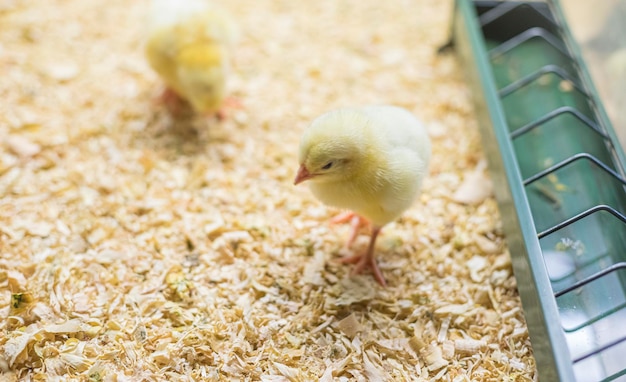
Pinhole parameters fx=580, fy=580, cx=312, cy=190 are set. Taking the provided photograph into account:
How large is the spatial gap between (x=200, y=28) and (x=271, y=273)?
1.18 m

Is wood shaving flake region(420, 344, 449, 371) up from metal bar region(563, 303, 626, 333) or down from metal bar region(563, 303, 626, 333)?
down

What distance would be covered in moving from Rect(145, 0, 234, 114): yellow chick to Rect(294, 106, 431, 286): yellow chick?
819mm

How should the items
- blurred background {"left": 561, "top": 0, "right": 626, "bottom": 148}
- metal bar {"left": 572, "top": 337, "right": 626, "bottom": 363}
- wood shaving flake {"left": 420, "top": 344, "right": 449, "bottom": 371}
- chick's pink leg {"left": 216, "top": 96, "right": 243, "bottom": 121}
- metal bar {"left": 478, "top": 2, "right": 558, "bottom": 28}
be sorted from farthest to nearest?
metal bar {"left": 478, "top": 2, "right": 558, "bottom": 28} < chick's pink leg {"left": 216, "top": 96, "right": 243, "bottom": 121} < blurred background {"left": 561, "top": 0, "right": 626, "bottom": 148} < wood shaving flake {"left": 420, "top": 344, "right": 449, "bottom": 371} < metal bar {"left": 572, "top": 337, "right": 626, "bottom": 363}

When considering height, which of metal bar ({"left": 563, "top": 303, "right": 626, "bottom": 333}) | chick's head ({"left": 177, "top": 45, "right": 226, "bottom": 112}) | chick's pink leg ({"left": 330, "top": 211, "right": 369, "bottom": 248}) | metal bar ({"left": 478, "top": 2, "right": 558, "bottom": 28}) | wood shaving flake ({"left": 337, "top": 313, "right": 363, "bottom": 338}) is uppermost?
metal bar ({"left": 478, "top": 2, "right": 558, "bottom": 28})

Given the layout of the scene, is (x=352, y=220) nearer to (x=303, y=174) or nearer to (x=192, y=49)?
(x=303, y=174)

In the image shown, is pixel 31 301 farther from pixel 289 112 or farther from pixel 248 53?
pixel 248 53

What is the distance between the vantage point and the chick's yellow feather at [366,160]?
1.92 meters

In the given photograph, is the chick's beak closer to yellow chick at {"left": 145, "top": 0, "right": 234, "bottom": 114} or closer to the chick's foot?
the chick's foot

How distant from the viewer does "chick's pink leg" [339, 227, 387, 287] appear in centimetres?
226

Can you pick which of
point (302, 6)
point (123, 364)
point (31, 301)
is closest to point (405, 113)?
point (123, 364)

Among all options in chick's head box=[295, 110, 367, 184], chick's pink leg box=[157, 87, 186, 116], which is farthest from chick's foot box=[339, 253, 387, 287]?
chick's pink leg box=[157, 87, 186, 116]

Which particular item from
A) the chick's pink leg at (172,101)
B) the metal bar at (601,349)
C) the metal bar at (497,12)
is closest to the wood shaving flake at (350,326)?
the metal bar at (601,349)

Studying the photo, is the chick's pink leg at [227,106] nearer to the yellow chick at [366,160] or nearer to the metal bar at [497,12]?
the yellow chick at [366,160]

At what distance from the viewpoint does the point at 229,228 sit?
2426 mm
